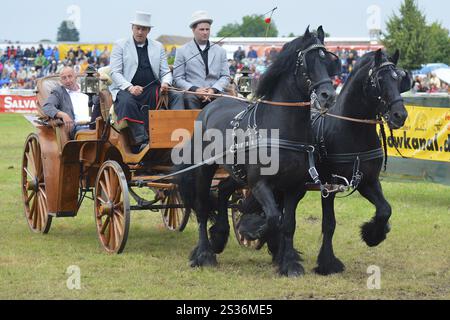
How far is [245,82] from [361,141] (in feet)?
6.80

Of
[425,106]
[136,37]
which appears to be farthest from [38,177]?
[425,106]

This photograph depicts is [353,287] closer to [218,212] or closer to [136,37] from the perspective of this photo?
[218,212]

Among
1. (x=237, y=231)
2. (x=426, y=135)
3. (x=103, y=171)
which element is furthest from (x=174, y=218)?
(x=426, y=135)

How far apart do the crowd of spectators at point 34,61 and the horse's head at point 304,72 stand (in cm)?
2727

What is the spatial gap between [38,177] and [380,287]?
4.61 m

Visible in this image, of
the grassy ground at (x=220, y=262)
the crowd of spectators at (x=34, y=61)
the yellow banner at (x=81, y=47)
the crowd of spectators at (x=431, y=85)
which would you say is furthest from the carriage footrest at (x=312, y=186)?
the yellow banner at (x=81, y=47)

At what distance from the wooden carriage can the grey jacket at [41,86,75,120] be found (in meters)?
0.14

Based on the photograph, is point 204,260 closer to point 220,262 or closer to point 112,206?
point 220,262

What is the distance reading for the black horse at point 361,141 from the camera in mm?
7117

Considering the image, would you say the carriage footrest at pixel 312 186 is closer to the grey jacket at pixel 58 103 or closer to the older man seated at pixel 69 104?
the older man seated at pixel 69 104

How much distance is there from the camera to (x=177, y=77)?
28.2 feet

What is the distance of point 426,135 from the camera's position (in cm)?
1187

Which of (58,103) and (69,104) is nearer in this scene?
(58,103)

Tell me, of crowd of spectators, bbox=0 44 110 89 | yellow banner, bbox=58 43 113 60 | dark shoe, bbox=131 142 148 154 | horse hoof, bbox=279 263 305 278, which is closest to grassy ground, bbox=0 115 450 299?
horse hoof, bbox=279 263 305 278
